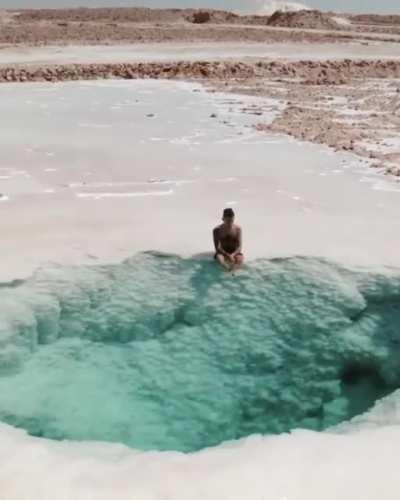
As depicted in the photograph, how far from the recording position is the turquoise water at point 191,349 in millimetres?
4832

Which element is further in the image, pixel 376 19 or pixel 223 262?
pixel 376 19

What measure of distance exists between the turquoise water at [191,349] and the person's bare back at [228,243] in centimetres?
12

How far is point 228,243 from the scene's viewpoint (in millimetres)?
6750

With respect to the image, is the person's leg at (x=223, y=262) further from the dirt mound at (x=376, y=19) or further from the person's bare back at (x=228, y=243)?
the dirt mound at (x=376, y=19)

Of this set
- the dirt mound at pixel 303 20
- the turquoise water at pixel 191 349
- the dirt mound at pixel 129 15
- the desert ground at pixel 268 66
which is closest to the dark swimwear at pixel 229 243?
the turquoise water at pixel 191 349

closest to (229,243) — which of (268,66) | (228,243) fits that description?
(228,243)

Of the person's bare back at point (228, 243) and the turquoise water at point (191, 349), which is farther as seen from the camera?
the person's bare back at point (228, 243)

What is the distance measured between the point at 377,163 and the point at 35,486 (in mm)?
8812

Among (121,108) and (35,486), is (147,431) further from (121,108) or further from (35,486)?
(121,108)

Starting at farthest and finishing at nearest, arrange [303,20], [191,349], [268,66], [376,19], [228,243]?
[376,19], [303,20], [268,66], [228,243], [191,349]

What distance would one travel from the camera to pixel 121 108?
17.0 m

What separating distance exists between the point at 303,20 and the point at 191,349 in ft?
170

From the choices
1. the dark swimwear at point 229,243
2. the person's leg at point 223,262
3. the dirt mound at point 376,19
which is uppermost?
the dirt mound at point 376,19

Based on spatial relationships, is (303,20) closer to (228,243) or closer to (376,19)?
(376,19)
